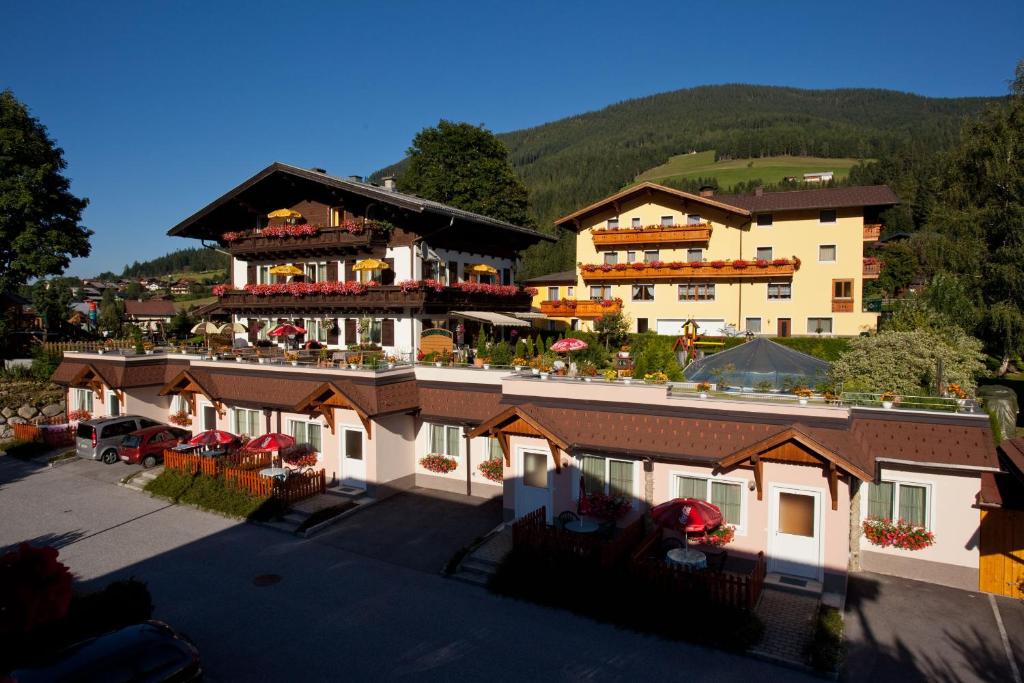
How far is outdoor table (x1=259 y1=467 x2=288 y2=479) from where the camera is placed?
21.0 meters

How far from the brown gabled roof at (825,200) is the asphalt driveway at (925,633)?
2835 centimetres

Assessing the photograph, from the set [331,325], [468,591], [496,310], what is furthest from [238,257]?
[468,591]

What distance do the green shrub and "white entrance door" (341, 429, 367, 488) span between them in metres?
14.5

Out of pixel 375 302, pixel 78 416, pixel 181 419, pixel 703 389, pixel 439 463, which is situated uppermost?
pixel 375 302

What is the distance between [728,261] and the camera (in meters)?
38.7

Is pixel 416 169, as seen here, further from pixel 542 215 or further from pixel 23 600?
pixel 542 215

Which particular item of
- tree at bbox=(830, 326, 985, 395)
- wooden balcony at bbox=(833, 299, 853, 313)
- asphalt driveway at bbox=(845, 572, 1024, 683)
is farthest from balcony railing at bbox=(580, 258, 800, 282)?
asphalt driveway at bbox=(845, 572, 1024, 683)

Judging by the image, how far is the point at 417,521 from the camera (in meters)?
19.0

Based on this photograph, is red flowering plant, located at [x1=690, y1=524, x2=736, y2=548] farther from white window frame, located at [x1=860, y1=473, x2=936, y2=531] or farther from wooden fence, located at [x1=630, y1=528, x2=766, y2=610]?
white window frame, located at [x1=860, y1=473, x2=936, y2=531]

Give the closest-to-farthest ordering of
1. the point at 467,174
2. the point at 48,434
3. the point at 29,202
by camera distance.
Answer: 1. the point at 48,434
2. the point at 29,202
3. the point at 467,174

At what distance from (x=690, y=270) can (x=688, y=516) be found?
28.2m

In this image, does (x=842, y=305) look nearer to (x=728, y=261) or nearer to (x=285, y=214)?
(x=728, y=261)

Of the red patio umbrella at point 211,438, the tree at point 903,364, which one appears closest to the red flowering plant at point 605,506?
the tree at point 903,364

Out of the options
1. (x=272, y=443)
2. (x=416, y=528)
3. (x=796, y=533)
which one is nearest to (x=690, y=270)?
(x=796, y=533)
